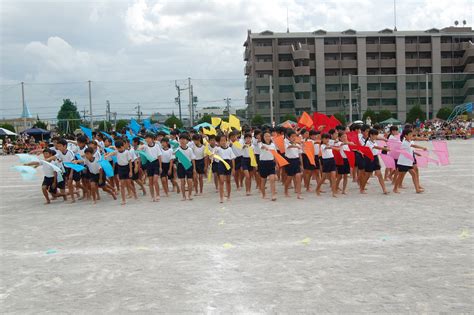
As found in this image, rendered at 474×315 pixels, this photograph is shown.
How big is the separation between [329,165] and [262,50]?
184ft

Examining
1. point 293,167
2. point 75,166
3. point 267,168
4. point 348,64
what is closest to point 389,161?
point 293,167

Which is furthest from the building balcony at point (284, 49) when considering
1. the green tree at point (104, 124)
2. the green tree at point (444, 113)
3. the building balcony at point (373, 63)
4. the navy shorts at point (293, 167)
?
the navy shorts at point (293, 167)

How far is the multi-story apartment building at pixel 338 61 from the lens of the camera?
2406 inches

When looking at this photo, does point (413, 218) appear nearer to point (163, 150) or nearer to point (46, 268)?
point (46, 268)

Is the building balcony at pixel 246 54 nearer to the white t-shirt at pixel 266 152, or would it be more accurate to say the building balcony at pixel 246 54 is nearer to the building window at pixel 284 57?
the building window at pixel 284 57

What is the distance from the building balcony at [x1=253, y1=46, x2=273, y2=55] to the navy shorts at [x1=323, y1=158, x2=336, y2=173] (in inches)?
2198

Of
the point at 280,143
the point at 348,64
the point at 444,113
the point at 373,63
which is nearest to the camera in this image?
the point at 280,143

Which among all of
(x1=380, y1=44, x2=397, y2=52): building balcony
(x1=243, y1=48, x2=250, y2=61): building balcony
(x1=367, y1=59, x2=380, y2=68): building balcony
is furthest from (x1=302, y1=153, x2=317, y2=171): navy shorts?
(x1=243, y1=48, x2=250, y2=61): building balcony

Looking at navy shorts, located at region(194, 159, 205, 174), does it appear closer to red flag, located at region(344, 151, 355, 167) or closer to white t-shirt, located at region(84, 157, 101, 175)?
white t-shirt, located at region(84, 157, 101, 175)

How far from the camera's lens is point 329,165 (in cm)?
1127

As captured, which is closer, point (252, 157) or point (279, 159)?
point (279, 159)

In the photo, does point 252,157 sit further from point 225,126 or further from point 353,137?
point 225,126

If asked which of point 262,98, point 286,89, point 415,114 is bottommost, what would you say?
point 415,114

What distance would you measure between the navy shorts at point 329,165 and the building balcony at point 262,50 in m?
55.8
